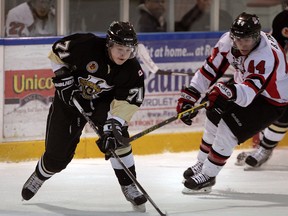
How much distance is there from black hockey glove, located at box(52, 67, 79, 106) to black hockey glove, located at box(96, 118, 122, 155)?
0.89 ft

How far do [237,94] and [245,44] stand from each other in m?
0.29

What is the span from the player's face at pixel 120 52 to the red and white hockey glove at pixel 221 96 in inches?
23.3

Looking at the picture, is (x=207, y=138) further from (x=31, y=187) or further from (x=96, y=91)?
(x=31, y=187)

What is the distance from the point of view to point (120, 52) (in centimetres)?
471

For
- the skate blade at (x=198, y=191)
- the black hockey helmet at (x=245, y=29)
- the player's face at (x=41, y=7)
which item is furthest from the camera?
the player's face at (x=41, y=7)

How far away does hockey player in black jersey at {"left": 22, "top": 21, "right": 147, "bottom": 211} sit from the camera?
4.74 meters

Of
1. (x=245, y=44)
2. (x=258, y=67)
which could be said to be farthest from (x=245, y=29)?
(x=258, y=67)

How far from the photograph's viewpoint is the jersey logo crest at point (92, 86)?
4.87 metres

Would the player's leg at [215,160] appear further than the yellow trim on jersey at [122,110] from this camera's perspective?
Yes

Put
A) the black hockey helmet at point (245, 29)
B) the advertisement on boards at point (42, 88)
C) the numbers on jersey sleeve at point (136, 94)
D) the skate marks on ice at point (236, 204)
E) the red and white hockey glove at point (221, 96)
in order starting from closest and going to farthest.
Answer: the numbers on jersey sleeve at point (136, 94)
the skate marks on ice at point (236, 204)
the red and white hockey glove at point (221, 96)
the black hockey helmet at point (245, 29)
the advertisement on boards at point (42, 88)

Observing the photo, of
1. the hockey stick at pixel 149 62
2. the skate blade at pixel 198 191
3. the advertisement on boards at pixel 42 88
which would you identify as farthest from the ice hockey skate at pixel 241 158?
the skate blade at pixel 198 191

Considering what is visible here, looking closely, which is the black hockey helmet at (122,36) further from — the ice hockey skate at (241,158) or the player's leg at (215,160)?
the ice hockey skate at (241,158)

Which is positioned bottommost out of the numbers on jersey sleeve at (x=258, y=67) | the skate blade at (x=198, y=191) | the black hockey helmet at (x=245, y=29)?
the skate blade at (x=198, y=191)

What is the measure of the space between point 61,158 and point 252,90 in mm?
1021
